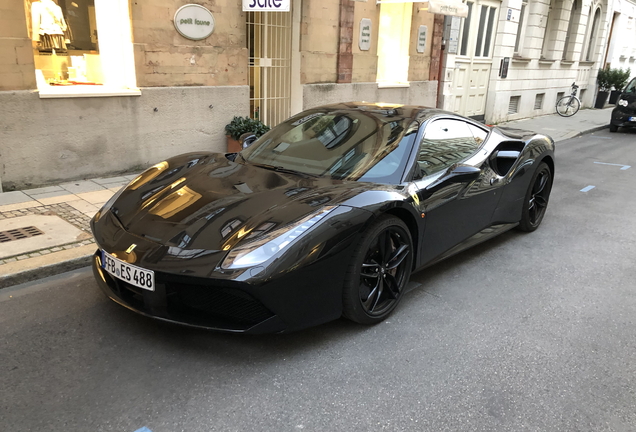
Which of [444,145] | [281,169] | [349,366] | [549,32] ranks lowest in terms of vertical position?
[349,366]

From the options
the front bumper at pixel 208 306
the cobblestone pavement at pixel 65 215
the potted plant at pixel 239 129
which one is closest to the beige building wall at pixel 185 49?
the potted plant at pixel 239 129

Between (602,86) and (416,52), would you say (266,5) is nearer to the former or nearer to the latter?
(416,52)

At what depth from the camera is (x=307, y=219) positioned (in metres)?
2.92

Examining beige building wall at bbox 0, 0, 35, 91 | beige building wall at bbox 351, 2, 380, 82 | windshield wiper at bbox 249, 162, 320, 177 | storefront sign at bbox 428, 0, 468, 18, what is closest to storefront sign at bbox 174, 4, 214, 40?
beige building wall at bbox 0, 0, 35, 91

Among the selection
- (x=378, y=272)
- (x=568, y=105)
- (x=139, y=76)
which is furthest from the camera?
(x=568, y=105)

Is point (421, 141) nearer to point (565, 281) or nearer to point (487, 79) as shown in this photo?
point (565, 281)

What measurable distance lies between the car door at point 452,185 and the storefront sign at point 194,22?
15.1ft

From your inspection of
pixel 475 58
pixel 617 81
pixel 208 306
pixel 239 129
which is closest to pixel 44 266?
pixel 208 306

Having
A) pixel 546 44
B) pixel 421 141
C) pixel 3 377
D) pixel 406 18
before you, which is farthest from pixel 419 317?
pixel 546 44

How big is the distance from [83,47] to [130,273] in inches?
213

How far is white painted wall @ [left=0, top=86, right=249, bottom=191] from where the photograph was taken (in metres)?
6.02

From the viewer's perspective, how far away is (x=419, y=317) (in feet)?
11.7

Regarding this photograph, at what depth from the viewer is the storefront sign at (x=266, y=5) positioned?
7.19 meters

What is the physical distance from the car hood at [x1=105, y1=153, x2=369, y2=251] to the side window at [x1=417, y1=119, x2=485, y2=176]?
73 cm
